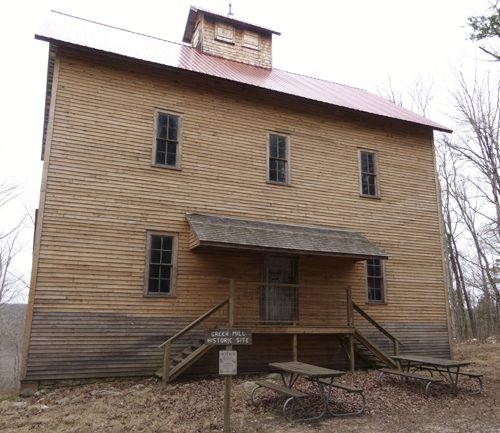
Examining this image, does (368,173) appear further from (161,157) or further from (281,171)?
(161,157)

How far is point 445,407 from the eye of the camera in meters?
8.49

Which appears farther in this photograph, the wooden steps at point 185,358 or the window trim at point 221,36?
the window trim at point 221,36

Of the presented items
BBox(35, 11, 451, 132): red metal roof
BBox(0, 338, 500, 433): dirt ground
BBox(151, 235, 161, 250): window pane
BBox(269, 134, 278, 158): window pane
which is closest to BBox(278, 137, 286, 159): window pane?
BBox(269, 134, 278, 158): window pane

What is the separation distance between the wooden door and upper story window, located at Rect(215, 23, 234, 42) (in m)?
9.51

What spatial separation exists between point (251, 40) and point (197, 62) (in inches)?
185

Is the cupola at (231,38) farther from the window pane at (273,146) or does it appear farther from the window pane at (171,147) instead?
the window pane at (171,147)

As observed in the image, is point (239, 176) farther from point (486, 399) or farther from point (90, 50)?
point (486, 399)

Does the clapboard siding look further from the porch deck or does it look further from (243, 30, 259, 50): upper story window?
(243, 30, 259, 50): upper story window

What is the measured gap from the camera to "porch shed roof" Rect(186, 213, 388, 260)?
1093cm

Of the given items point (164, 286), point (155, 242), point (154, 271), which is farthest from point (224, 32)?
point (164, 286)

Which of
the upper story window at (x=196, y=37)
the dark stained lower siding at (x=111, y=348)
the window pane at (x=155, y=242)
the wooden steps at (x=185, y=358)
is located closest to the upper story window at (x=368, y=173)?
the dark stained lower siding at (x=111, y=348)

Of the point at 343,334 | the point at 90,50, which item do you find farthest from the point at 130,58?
the point at 343,334

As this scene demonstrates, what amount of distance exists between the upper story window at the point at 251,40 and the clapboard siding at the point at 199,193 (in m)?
5.00

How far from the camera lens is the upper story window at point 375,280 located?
14.1 metres
